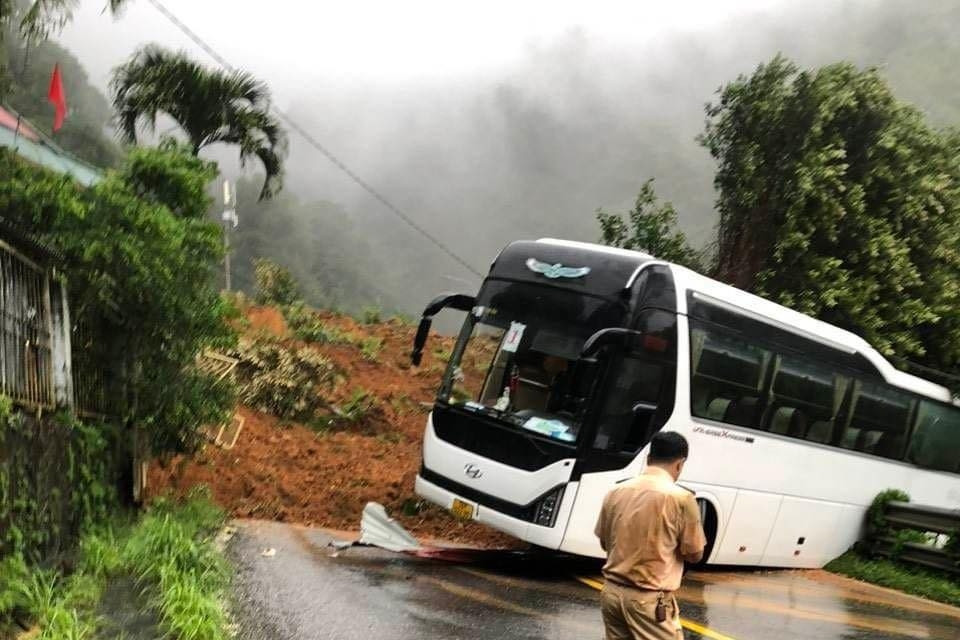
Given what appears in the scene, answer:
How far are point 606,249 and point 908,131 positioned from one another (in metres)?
10.8

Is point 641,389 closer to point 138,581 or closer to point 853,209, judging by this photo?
point 138,581

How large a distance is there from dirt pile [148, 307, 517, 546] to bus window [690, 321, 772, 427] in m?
3.09

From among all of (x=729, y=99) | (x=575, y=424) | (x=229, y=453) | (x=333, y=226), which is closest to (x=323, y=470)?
(x=229, y=453)

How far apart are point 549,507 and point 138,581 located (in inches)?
138

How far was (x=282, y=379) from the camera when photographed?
14.7 meters

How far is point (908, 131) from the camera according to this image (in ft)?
52.2

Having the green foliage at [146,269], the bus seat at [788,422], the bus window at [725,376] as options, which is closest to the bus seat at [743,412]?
the bus window at [725,376]

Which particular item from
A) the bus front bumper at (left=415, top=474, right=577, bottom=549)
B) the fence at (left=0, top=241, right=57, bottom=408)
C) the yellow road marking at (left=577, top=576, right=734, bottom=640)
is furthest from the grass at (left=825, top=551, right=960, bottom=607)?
the fence at (left=0, top=241, right=57, bottom=408)

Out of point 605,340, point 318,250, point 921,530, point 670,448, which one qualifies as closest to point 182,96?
point 605,340

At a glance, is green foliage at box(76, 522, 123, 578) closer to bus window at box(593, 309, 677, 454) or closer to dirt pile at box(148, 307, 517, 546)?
dirt pile at box(148, 307, 517, 546)

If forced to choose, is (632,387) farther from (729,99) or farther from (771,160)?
(729,99)

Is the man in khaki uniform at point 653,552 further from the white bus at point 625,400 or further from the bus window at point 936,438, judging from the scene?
the bus window at point 936,438

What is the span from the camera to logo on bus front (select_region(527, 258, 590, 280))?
26.8ft

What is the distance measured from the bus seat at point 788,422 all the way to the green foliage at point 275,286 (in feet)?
48.2
